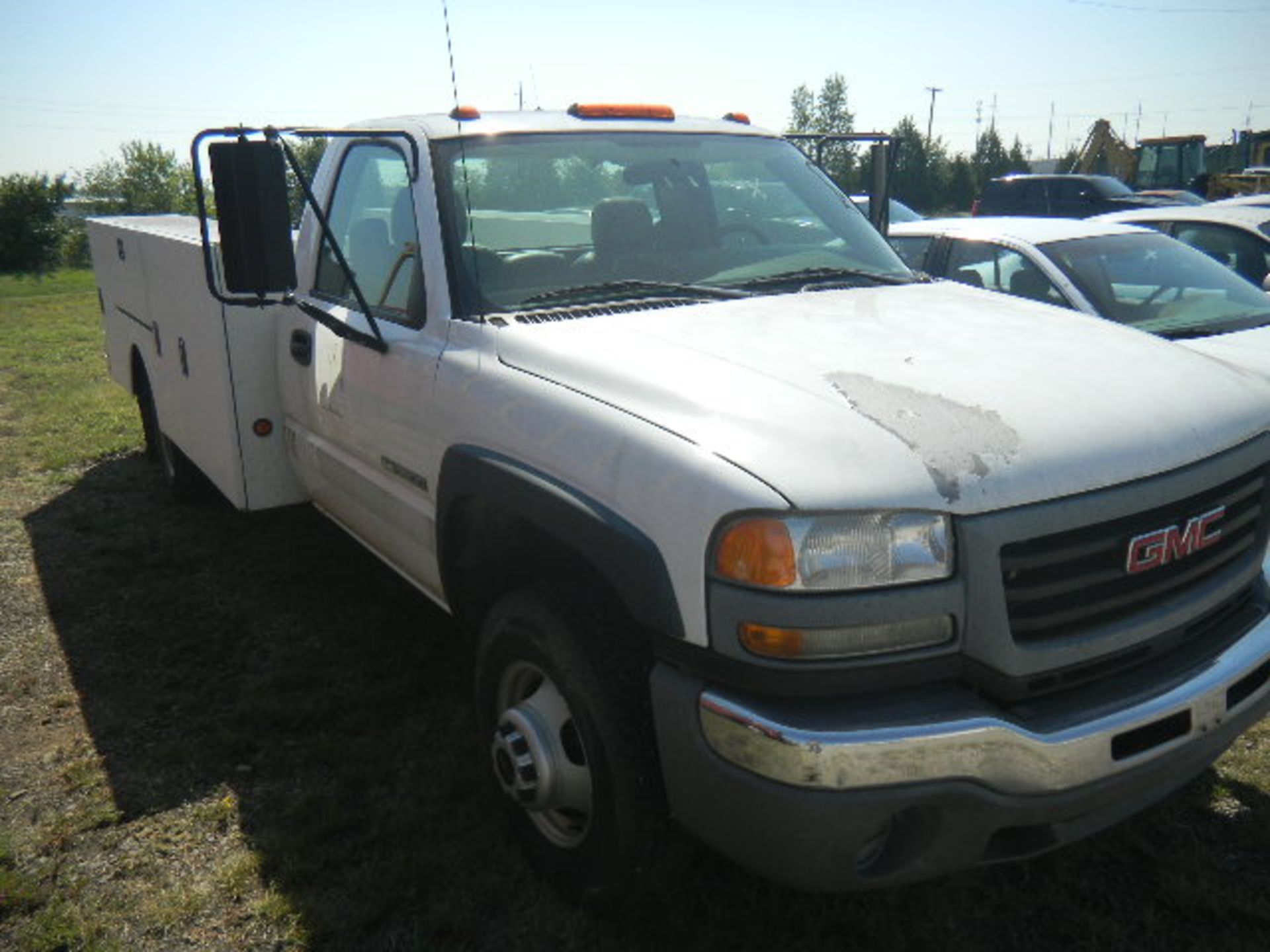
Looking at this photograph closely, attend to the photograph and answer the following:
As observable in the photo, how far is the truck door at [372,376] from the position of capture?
10.3 feet

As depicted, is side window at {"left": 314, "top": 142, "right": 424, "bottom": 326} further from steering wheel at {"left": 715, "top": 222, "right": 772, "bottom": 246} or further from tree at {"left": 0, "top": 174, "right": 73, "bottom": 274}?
tree at {"left": 0, "top": 174, "right": 73, "bottom": 274}

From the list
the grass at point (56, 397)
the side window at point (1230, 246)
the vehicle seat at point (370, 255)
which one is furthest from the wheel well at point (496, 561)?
the side window at point (1230, 246)

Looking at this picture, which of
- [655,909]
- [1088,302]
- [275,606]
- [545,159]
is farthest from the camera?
[1088,302]

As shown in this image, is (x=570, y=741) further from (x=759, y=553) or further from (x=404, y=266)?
Result: (x=404, y=266)

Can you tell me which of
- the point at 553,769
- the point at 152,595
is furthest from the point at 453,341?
the point at 152,595

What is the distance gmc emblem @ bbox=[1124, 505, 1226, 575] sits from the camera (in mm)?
2176

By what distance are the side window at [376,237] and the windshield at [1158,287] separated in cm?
386

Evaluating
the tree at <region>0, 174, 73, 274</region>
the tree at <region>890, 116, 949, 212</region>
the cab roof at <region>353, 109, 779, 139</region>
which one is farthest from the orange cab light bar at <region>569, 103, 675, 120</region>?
the tree at <region>890, 116, 949, 212</region>

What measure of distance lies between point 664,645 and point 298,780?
179cm

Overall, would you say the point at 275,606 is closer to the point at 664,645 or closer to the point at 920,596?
Answer: the point at 664,645

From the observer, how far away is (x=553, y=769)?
2.49m

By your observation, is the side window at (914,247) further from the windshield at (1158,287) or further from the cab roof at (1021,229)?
the windshield at (1158,287)

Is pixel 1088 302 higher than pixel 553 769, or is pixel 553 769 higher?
pixel 1088 302

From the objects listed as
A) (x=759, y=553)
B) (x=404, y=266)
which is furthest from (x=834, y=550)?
(x=404, y=266)
